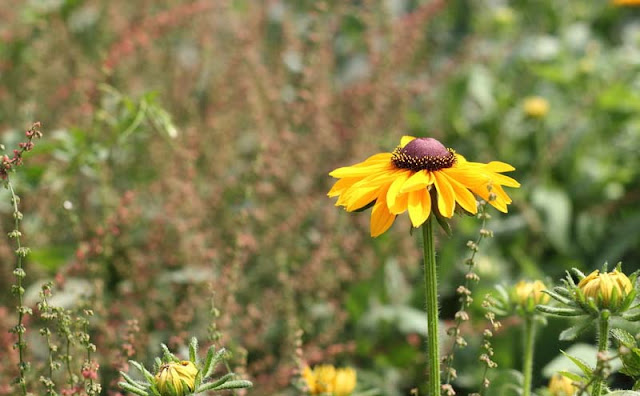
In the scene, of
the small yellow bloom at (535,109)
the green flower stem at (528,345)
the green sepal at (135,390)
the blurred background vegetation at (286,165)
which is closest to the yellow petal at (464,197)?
the green flower stem at (528,345)

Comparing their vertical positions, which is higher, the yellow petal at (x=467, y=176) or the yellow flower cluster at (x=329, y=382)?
the yellow petal at (x=467, y=176)

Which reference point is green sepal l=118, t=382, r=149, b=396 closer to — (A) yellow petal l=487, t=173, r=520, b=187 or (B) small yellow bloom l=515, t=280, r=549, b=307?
(A) yellow petal l=487, t=173, r=520, b=187

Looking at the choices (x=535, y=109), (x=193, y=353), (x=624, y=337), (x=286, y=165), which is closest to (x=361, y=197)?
(x=193, y=353)

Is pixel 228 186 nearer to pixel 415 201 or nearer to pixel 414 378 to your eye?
pixel 414 378

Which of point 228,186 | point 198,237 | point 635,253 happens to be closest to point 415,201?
point 198,237

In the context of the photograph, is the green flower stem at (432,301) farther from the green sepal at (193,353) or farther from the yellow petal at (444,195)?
the green sepal at (193,353)

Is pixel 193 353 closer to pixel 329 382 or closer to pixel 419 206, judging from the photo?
pixel 419 206
